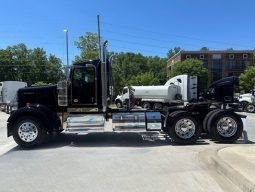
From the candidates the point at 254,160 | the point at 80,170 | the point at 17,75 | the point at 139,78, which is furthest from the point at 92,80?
the point at 17,75

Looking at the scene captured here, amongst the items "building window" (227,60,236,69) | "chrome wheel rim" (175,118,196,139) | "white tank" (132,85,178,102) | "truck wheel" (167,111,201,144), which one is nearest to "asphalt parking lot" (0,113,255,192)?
"truck wheel" (167,111,201,144)

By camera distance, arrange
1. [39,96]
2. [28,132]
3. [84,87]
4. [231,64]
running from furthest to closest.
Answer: [231,64] → [39,96] → [84,87] → [28,132]

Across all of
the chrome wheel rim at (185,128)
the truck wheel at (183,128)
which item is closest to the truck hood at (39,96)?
the truck wheel at (183,128)

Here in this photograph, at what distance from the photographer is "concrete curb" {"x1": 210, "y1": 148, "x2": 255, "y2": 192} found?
742 cm

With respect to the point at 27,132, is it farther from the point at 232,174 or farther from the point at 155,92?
the point at 155,92

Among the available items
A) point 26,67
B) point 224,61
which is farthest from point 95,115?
point 224,61

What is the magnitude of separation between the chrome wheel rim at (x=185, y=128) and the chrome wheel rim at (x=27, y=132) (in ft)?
14.9

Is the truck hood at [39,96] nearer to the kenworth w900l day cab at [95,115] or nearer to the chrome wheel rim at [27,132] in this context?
the kenworth w900l day cab at [95,115]

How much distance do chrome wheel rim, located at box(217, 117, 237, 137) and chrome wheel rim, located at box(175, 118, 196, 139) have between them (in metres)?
0.89

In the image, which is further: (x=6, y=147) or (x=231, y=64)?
(x=231, y=64)

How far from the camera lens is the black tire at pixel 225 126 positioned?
559 inches

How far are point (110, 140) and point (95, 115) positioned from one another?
1362 millimetres

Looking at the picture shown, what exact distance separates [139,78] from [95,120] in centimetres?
7314

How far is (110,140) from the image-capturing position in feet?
49.9
